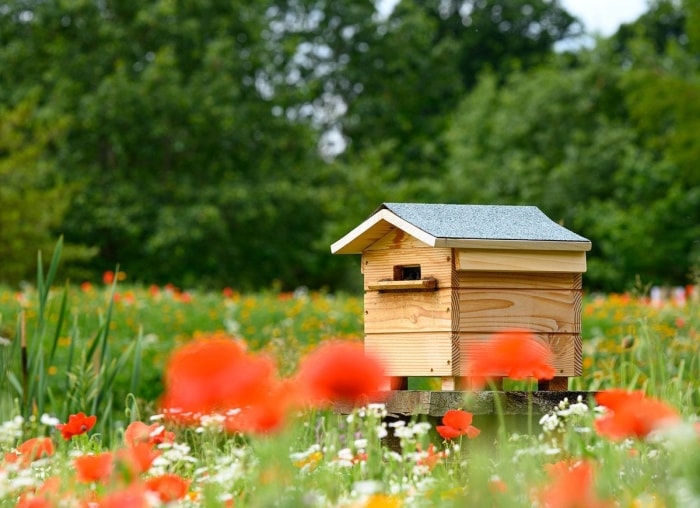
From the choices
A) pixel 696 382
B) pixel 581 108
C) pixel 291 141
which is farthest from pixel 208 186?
pixel 696 382

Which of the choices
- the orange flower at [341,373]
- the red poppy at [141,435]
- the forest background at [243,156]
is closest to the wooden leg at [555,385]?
the red poppy at [141,435]

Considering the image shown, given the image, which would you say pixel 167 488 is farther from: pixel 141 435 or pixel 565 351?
pixel 565 351

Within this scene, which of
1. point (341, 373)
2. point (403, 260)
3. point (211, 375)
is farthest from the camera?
point (403, 260)

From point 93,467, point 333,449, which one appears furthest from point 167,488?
point 333,449

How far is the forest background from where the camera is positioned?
15883 millimetres

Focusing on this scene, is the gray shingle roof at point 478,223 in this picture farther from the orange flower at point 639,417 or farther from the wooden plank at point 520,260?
the orange flower at point 639,417

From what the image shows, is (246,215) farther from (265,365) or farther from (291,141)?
(265,365)

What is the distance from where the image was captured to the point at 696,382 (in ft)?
12.9

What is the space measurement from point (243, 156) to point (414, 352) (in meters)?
14.4

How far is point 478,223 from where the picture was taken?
3.46 meters

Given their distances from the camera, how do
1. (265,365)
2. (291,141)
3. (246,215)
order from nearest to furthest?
1. (265,365)
2. (246,215)
3. (291,141)

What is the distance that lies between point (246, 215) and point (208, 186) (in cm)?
80

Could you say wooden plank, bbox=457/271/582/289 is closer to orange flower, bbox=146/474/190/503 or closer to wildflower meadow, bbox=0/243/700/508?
wildflower meadow, bbox=0/243/700/508

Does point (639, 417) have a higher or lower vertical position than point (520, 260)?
lower
